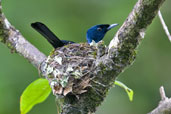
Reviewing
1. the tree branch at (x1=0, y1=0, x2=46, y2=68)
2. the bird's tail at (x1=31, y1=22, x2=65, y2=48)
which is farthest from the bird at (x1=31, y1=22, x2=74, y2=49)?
the tree branch at (x1=0, y1=0, x2=46, y2=68)

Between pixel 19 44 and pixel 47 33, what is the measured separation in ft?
1.36

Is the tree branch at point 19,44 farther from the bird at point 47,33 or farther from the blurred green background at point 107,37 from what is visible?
the blurred green background at point 107,37

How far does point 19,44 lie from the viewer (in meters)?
5.02

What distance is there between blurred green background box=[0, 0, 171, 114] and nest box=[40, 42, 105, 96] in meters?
3.41

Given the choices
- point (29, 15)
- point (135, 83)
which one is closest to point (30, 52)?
point (29, 15)

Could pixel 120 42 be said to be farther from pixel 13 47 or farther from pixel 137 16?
pixel 13 47

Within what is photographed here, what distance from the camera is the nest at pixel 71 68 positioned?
13.4 feet

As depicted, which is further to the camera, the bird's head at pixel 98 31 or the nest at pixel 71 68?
the bird's head at pixel 98 31

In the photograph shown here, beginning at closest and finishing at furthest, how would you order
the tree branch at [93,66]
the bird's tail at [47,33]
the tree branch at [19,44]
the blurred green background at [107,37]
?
the tree branch at [93,66]
the tree branch at [19,44]
the bird's tail at [47,33]
the blurred green background at [107,37]

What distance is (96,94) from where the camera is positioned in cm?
398

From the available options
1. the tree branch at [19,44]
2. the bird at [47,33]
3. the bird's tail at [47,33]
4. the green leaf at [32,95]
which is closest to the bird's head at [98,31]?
the bird at [47,33]

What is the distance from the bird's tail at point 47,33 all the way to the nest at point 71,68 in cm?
14

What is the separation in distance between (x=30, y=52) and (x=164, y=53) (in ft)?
18.0

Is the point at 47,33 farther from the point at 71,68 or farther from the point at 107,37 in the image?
the point at 107,37
